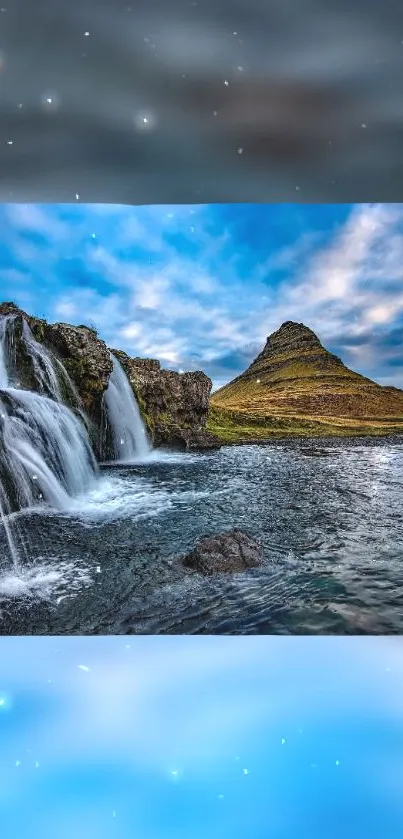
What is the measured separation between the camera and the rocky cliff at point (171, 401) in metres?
20.1

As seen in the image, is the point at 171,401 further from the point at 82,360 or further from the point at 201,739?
the point at 201,739

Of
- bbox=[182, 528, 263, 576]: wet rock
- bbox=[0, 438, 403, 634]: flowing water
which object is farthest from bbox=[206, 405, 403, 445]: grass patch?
bbox=[182, 528, 263, 576]: wet rock

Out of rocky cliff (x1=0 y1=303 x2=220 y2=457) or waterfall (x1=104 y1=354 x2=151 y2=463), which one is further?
waterfall (x1=104 y1=354 x2=151 y2=463)

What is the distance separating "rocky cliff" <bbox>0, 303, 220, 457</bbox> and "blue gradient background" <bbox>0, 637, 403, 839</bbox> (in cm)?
986

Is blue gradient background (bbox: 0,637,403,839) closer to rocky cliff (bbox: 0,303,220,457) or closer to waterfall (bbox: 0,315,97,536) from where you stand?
waterfall (bbox: 0,315,97,536)

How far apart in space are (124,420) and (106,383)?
2.40 meters

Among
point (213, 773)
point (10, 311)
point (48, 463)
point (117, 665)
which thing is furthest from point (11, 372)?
point (213, 773)

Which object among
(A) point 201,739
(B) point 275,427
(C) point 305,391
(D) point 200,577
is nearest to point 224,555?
(D) point 200,577

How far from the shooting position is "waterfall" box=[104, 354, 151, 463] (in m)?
15.7
